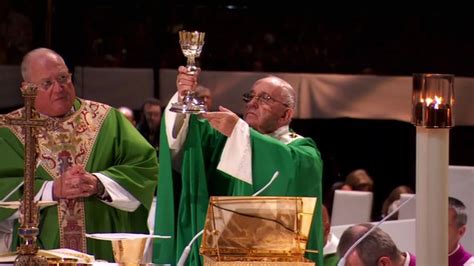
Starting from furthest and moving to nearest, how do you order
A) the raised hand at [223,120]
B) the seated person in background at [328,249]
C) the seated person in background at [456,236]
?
the seated person in background at [328,249]
the seated person in background at [456,236]
the raised hand at [223,120]

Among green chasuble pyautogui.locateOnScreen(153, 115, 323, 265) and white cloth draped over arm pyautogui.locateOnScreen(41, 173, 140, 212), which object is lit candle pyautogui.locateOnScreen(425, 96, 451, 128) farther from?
white cloth draped over arm pyautogui.locateOnScreen(41, 173, 140, 212)

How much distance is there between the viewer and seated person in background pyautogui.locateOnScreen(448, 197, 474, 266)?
5.27 metres

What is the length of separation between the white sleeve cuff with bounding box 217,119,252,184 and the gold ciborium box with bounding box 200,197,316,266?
3.94ft

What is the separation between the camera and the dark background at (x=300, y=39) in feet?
36.3

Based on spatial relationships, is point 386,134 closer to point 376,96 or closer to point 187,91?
point 376,96

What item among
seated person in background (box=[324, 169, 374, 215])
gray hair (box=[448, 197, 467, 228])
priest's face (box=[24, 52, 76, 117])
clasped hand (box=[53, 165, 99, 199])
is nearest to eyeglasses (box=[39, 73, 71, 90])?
priest's face (box=[24, 52, 76, 117])

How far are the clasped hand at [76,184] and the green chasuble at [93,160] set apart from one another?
0.59ft

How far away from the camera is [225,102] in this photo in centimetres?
1076

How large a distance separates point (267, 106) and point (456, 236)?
3.45 feet

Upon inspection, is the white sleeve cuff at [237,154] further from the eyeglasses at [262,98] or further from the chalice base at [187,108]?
the eyeglasses at [262,98]

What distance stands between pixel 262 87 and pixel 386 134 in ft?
21.6

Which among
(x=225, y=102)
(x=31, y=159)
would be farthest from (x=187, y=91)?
(x=225, y=102)

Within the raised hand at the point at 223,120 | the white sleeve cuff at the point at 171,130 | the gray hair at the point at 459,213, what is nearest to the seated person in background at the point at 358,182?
the gray hair at the point at 459,213

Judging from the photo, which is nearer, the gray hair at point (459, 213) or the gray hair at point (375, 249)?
the gray hair at point (375, 249)
